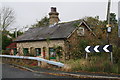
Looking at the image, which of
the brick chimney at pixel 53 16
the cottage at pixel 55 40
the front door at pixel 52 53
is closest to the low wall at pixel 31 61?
the cottage at pixel 55 40

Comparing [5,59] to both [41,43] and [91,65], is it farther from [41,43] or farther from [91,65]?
[91,65]

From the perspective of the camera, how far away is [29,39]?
25.8 meters

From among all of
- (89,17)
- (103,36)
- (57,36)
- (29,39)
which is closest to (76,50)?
(103,36)

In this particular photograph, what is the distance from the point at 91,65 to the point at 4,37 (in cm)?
2824

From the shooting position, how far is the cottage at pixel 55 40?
19.7 metres

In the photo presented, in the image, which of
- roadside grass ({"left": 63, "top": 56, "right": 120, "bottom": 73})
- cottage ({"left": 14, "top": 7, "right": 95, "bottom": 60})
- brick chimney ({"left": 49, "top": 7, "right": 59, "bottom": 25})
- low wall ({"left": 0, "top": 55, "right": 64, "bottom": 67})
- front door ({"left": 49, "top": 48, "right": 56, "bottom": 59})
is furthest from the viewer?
brick chimney ({"left": 49, "top": 7, "right": 59, "bottom": 25})

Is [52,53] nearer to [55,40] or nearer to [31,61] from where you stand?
[55,40]

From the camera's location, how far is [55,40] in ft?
71.9

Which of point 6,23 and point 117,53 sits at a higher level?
point 6,23

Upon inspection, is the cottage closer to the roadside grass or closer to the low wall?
the low wall

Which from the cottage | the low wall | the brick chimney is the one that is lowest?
the low wall

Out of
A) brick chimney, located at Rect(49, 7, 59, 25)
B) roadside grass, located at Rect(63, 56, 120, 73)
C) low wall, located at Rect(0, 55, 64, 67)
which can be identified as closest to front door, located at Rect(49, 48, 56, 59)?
low wall, located at Rect(0, 55, 64, 67)

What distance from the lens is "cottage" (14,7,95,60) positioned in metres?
19.7

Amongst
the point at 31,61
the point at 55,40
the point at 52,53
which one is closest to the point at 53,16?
the point at 55,40
